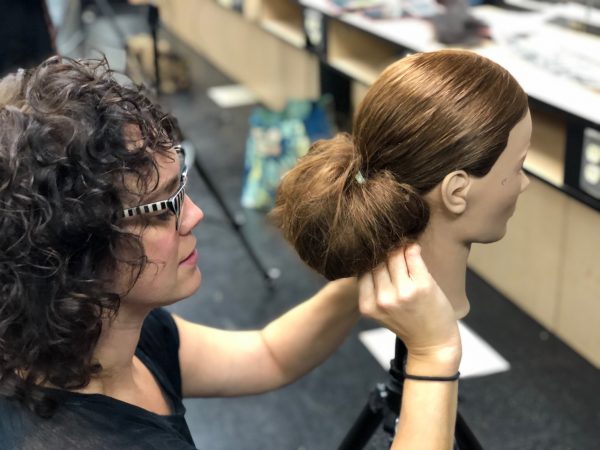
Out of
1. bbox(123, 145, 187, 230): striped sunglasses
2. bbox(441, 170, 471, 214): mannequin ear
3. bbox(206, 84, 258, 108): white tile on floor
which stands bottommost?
bbox(206, 84, 258, 108): white tile on floor

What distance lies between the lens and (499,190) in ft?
3.51

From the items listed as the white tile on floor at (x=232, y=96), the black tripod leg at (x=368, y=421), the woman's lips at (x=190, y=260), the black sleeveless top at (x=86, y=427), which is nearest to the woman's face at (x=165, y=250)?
the woman's lips at (x=190, y=260)

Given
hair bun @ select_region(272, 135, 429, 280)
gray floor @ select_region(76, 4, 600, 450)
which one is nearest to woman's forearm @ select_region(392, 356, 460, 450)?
hair bun @ select_region(272, 135, 429, 280)

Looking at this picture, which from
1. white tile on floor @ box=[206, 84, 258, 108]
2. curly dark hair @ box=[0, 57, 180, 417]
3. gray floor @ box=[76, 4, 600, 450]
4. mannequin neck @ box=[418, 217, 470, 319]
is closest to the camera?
curly dark hair @ box=[0, 57, 180, 417]

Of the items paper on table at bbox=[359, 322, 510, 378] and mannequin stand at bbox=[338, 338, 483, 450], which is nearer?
mannequin stand at bbox=[338, 338, 483, 450]

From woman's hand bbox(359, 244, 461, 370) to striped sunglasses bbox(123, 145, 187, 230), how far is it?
0.91 ft

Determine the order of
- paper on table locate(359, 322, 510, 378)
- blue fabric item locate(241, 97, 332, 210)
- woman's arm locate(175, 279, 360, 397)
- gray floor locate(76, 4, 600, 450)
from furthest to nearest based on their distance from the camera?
blue fabric item locate(241, 97, 332, 210) < paper on table locate(359, 322, 510, 378) < gray floor locate(76, 4, 600, 450) < woman's arm locate(175, 279, 360, 397)

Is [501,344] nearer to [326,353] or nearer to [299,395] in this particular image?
[299,395]

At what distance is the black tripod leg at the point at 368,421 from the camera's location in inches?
46.3

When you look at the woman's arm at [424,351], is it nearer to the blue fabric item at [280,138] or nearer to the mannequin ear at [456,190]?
the mannequin ear at [456,190]

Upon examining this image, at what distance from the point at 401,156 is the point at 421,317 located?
22 cm

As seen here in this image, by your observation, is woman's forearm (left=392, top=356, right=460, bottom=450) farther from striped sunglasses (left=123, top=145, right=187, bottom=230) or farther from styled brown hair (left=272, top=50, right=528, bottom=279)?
striped sunglasses (left=123, top=145, right=187, bottom=230)

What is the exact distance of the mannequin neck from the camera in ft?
3.55

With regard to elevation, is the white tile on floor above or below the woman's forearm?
below
